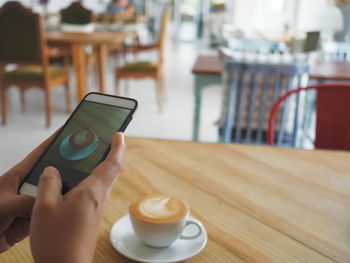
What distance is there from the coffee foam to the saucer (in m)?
0.05

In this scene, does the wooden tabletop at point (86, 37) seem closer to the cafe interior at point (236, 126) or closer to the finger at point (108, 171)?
the cafe interior at point (236, 126)

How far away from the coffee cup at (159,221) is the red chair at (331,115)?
0.72 m

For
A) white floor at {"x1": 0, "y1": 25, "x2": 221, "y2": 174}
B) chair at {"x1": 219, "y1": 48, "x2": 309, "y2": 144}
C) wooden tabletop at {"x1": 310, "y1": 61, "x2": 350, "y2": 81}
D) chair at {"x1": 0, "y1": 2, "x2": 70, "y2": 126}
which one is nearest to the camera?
chair at {"x1": 219, "y1": 48, "x2": 309, "y2": 144}

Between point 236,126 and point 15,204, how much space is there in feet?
5.14

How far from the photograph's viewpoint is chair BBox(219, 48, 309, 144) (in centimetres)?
175

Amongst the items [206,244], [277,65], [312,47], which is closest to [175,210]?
[206,244]

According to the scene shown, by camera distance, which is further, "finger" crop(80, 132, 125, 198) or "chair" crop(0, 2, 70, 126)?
"chair" crop(0, 2, 70, 126)

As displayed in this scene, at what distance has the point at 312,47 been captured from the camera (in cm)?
179

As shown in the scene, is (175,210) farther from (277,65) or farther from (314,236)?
(277,65)

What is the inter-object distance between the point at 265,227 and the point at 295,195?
14cm

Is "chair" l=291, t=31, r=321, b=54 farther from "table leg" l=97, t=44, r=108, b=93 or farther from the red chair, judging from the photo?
"table leg" l=97, t=44, r=108, b=93

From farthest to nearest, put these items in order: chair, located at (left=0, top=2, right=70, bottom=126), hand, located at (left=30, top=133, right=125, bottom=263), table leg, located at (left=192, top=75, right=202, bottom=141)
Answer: chair, located at (left=0, top=2, right=70, bottom=126) → table leg, located at (left=192, top=75, right=202, bottom=141) → hand, located at (left=30, top=133, right=125, bottom=263)

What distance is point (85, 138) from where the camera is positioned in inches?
18.7

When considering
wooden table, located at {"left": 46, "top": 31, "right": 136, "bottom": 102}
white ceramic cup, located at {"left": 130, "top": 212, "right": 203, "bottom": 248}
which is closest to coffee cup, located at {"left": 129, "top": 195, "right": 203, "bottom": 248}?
white ceramic cup, located at {"left": 130, "top": 212, "right": 203, "bottom": 248}
